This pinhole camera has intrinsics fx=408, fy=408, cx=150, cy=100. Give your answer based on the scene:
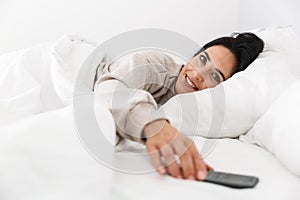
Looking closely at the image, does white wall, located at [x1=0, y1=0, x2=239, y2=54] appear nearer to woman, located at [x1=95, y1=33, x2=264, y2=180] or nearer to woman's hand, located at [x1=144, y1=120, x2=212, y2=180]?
woman, located at [x1=95, y1=33, x2=264, y2=180]

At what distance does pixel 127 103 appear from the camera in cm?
82

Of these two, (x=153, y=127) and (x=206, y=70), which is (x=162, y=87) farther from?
(x=153, y=127)

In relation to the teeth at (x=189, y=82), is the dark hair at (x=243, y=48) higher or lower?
higher

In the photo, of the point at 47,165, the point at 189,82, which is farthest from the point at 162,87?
the point at 47,165

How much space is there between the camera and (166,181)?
2.18ft

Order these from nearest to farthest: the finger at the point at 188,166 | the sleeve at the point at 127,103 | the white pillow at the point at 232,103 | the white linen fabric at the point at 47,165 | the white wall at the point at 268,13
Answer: the white linen fabric at the point at 47,165
the finger at the point at 188,166
the sleeve at the point at 127,103
the white pillow at the point at 232,103
the white wall at the point at 268,13

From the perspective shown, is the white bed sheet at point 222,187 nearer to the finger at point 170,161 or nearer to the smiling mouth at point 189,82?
the finger at point 170,161

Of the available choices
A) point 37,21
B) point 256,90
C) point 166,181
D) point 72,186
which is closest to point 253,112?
point 256,90

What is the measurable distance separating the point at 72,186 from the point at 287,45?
2.94 feet

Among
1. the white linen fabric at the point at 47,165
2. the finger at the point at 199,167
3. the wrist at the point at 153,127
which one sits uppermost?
the white linen fabric at the point at 47,165

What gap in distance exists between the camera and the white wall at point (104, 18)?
6.64ft

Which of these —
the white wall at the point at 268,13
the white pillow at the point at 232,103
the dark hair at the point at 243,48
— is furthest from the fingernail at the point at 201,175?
the white wall at the point at 268,13

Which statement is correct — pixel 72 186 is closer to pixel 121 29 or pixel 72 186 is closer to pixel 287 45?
pixel 287 45

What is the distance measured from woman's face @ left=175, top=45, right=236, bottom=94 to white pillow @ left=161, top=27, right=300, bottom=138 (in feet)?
0.32
